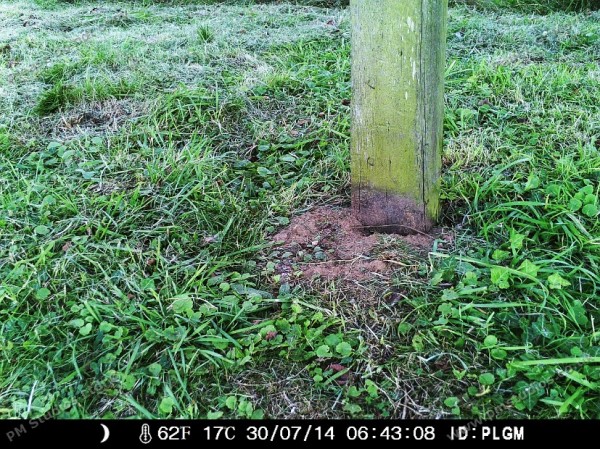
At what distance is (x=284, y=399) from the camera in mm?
1606

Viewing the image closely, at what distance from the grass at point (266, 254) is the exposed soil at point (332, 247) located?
0.18 feet

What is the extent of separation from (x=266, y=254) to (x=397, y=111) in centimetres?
75

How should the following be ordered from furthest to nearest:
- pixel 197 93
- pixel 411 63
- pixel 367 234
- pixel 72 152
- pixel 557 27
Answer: pixel 557 27 → pixel 197 93 → pixel 72 152 → pixel 367 234 → pixel 411 63

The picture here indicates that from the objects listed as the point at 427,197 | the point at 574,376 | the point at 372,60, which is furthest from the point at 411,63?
the point at 574,376

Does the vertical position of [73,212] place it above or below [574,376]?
above

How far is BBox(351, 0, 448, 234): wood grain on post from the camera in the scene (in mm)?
1851

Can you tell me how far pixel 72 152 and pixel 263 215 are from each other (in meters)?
1.09

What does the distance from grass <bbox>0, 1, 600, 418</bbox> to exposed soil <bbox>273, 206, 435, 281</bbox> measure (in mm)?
54

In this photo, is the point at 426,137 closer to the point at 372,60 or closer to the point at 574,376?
the point at 372,60

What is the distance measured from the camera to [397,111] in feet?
6.47
